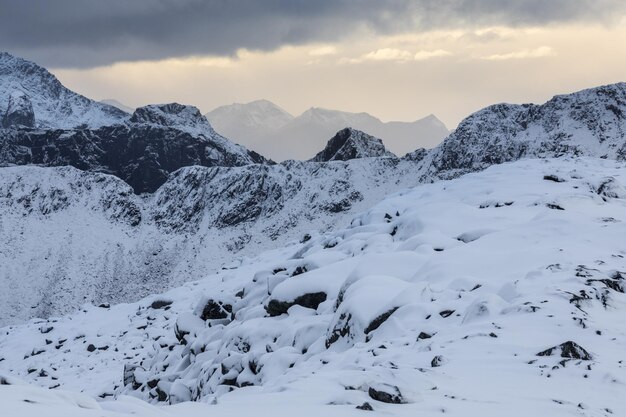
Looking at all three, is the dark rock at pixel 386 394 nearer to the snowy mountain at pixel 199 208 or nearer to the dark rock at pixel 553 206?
the dark rock at pixel 553 206

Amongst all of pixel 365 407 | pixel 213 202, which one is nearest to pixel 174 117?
pixel 213 202

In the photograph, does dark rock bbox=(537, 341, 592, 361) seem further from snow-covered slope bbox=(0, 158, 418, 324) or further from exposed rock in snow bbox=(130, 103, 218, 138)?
exposed rock in snow bbox=(130, 103, 218, 138)

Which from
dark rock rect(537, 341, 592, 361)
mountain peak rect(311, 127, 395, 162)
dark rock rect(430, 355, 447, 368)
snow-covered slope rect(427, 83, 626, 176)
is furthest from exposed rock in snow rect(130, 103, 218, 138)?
dark rock rect(537, 341, 592, 361)

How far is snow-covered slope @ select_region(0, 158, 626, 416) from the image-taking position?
8.48 metres

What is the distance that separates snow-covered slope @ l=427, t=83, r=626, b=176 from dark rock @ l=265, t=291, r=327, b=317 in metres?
81.3

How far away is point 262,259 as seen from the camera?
39.3 metres

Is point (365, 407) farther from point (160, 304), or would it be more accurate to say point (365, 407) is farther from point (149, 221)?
point (149, 221)

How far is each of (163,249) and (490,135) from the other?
199ft

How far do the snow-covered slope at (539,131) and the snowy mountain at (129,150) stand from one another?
65844 mm

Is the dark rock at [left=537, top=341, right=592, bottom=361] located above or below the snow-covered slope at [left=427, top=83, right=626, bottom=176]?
below

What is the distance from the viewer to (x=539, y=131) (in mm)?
98875

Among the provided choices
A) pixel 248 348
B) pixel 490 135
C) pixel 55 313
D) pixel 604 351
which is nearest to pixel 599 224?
pixel 604 351

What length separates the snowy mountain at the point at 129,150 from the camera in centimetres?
14438

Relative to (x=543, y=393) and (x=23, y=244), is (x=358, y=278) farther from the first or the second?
(x=23, y=244)
